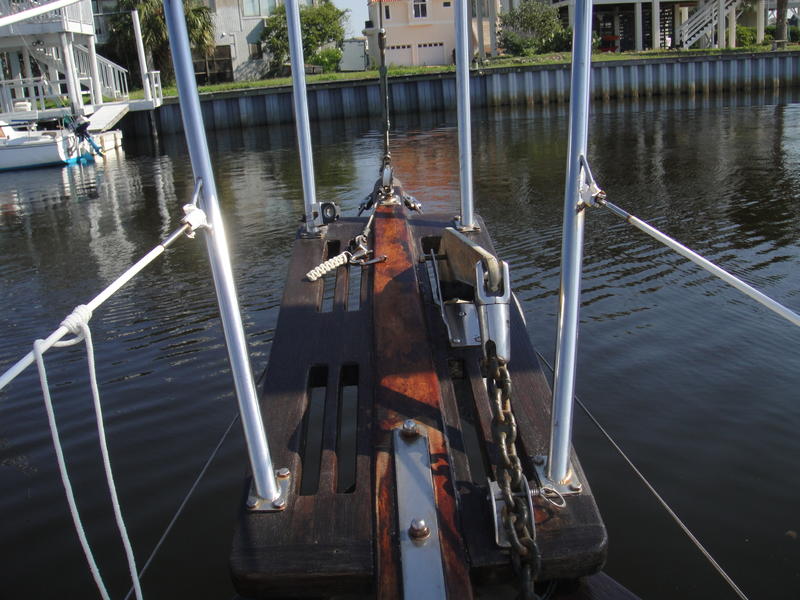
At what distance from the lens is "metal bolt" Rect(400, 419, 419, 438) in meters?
2.85

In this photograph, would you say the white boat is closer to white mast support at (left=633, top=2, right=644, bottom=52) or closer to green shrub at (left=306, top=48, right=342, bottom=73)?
green shrub at (left=306, top=48, right=342, bottom=73)

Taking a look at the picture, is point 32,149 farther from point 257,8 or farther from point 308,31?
point 257,8

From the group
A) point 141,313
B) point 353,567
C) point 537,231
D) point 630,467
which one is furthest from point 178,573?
point 537,231

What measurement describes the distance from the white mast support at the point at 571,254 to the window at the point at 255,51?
167ft

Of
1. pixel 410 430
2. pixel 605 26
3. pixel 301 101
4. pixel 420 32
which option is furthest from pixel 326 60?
pixel 410 430

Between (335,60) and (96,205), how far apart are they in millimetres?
36156

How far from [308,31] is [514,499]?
5039cm

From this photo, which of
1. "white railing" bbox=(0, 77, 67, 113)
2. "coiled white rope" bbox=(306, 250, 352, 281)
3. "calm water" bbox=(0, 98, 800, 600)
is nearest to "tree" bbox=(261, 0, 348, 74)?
"white railing" bbox=(0, 77, 67, 113)

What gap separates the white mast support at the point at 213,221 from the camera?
7.28 ft

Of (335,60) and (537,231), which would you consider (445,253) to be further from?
(335,60)

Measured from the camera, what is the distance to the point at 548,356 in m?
Result: 6.01

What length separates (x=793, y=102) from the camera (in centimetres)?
2970

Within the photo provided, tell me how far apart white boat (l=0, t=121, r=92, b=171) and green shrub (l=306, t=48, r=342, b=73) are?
1073 inches

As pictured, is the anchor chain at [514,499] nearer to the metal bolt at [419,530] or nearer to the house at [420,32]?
the metal bolt at [419,530]
